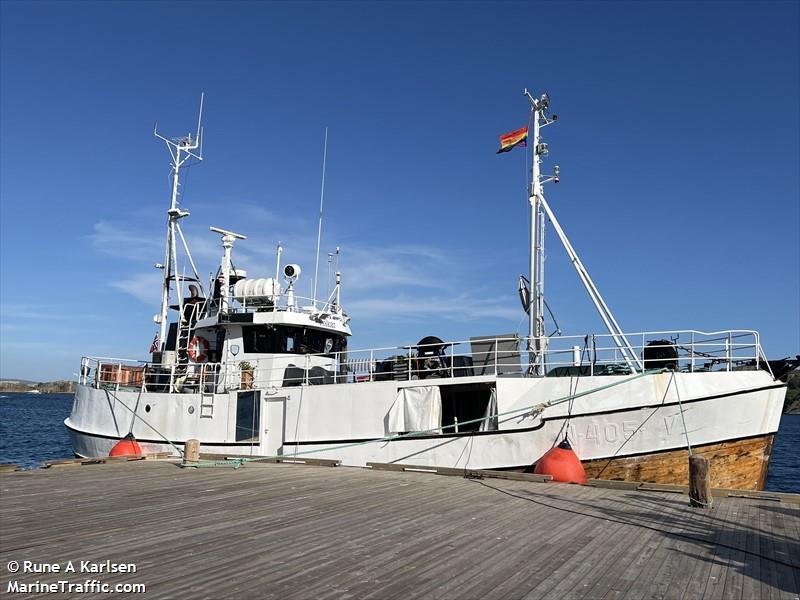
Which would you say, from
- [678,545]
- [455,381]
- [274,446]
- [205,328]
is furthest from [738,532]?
[205,328]

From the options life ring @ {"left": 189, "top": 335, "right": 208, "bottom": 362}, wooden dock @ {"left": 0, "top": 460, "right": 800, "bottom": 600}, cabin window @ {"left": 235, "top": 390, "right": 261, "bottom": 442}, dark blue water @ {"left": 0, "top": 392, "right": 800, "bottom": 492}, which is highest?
life ring @ {"left": 189, "top": 335, "right": 208, "bottom": 362}

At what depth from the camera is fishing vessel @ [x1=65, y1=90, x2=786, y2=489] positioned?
1207 centimetres

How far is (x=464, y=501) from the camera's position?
368 inches

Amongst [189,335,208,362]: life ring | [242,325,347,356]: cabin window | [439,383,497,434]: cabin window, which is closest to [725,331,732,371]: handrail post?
[439,383,497,434]: cabin window

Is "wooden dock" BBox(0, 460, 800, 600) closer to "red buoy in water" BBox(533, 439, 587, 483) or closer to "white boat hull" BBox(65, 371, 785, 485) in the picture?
"red buoy in water" BBox(533, 439, 587, 483)

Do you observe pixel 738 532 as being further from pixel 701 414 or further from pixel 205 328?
pixel 205 328

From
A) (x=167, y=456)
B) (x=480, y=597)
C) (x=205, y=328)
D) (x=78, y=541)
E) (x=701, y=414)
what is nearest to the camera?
(x=480, y=597)

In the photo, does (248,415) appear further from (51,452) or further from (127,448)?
(51,452)

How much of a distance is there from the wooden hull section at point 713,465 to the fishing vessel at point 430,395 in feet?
0.09

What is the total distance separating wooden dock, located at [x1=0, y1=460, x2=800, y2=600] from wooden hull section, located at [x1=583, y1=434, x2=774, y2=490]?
1.79 meters

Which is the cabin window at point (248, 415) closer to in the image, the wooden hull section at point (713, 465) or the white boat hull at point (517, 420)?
the white boat hull at point (517, 420)

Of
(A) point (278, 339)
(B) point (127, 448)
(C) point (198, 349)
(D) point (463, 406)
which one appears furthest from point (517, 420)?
(C) point (198, 349)

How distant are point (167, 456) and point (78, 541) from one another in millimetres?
9873

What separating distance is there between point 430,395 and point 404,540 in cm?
A: 757
